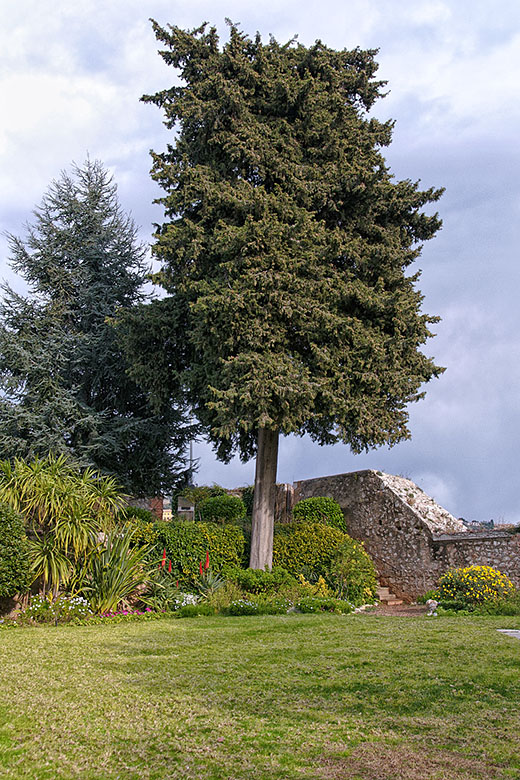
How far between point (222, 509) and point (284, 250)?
7.82m

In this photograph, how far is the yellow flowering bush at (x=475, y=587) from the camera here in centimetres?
1332

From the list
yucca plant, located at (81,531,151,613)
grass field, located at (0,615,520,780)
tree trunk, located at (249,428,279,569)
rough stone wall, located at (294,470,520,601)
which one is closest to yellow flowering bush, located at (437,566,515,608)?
rough stone wall, located at (294,470,520,601)

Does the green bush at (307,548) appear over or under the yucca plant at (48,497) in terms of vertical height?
under

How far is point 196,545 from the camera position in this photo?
1481cm

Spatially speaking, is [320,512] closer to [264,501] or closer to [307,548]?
[307,548]

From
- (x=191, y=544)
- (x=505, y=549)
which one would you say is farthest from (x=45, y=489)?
(x=505, y=549)

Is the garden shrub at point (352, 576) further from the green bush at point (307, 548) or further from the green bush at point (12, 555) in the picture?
the green bush at point (12, 555)

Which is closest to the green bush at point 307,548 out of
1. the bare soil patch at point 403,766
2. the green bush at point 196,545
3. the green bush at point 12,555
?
the green bush at point 196,545

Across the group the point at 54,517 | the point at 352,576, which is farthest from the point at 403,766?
the point at 352,576

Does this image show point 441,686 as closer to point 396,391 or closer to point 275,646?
point 275,646

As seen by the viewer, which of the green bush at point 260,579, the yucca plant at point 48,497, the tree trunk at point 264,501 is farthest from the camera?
the tree trunk at point 264,501

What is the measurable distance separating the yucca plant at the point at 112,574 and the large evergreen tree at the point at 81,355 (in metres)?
5.81

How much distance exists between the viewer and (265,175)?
16.7m

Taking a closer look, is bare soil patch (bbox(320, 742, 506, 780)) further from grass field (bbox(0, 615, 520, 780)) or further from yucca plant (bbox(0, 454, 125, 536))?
yucca plant (bbox(0, 454, 125, 536))
